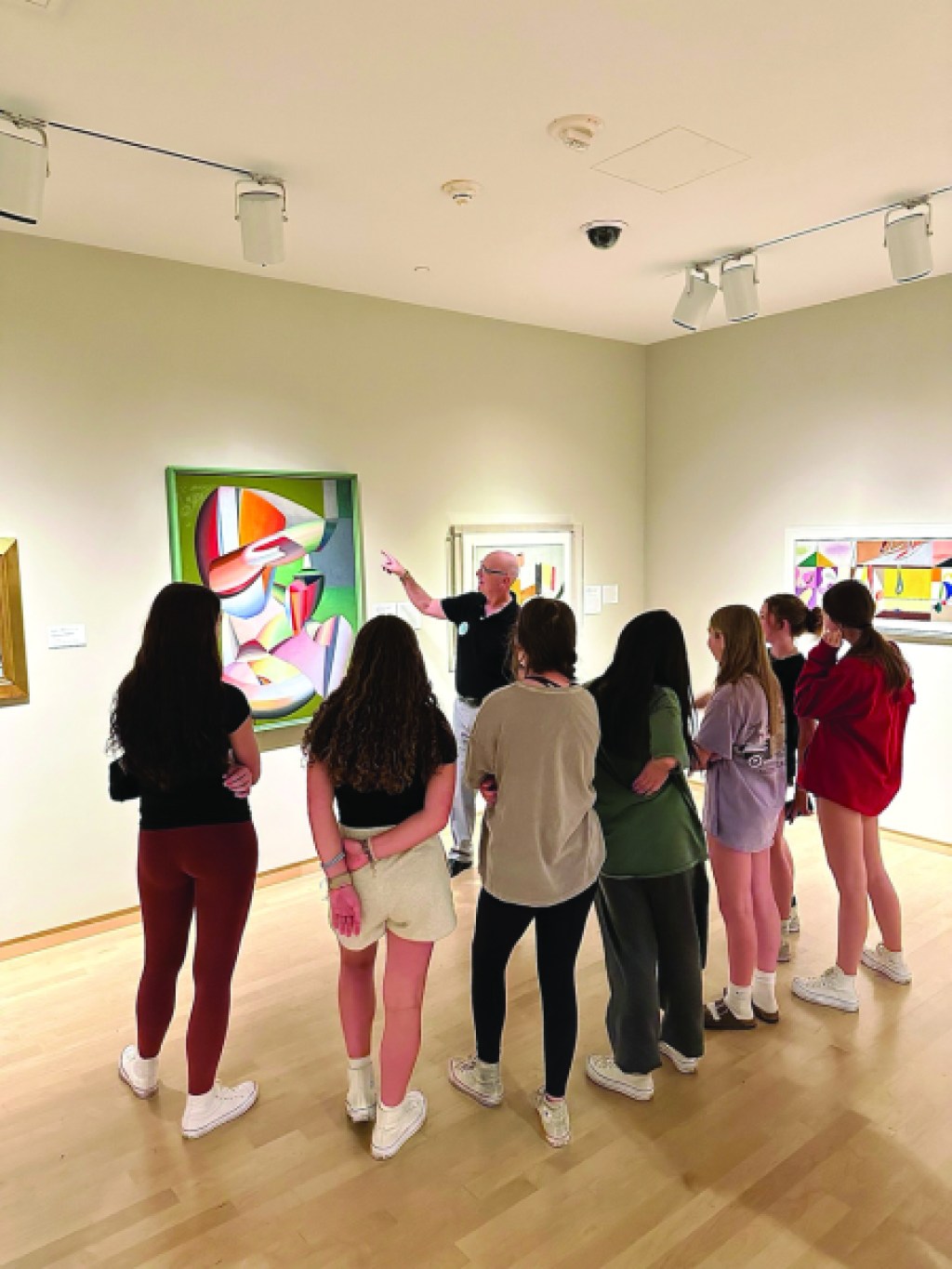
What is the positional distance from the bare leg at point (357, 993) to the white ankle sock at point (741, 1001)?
3.92 ft

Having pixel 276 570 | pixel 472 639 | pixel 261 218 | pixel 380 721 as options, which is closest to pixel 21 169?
pixel 261 218

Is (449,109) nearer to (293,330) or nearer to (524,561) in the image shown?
(293,330)

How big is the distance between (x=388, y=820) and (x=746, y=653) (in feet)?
3.80

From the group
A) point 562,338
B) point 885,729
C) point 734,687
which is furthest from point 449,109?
point 562,338

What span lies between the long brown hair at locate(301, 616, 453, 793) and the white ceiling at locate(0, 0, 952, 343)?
135 centimetres

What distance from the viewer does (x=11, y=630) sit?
11.0ft

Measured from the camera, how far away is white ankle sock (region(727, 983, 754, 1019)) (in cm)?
281

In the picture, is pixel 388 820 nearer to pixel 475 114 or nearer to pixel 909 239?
pixel 475 114

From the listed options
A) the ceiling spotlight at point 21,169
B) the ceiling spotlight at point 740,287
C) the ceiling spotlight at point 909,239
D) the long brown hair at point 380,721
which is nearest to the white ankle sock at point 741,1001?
the long brown hair at point 380,721

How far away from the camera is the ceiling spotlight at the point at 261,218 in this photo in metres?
2.79

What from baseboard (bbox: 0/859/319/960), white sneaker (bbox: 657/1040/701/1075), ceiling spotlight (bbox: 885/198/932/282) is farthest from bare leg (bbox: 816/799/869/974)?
baseboard (bbox: 0/859/319/960)

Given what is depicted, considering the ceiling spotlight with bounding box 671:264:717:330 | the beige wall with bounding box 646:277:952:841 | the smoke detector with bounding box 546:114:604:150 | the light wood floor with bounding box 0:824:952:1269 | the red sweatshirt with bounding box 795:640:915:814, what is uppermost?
the smoke detector with bounding box 546:114:604:150

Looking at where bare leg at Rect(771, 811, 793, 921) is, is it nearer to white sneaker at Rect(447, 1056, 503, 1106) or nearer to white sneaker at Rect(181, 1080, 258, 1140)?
white sneaker at Rect(447, 1056, 503, 1106)

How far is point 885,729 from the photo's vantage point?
2.82 m
